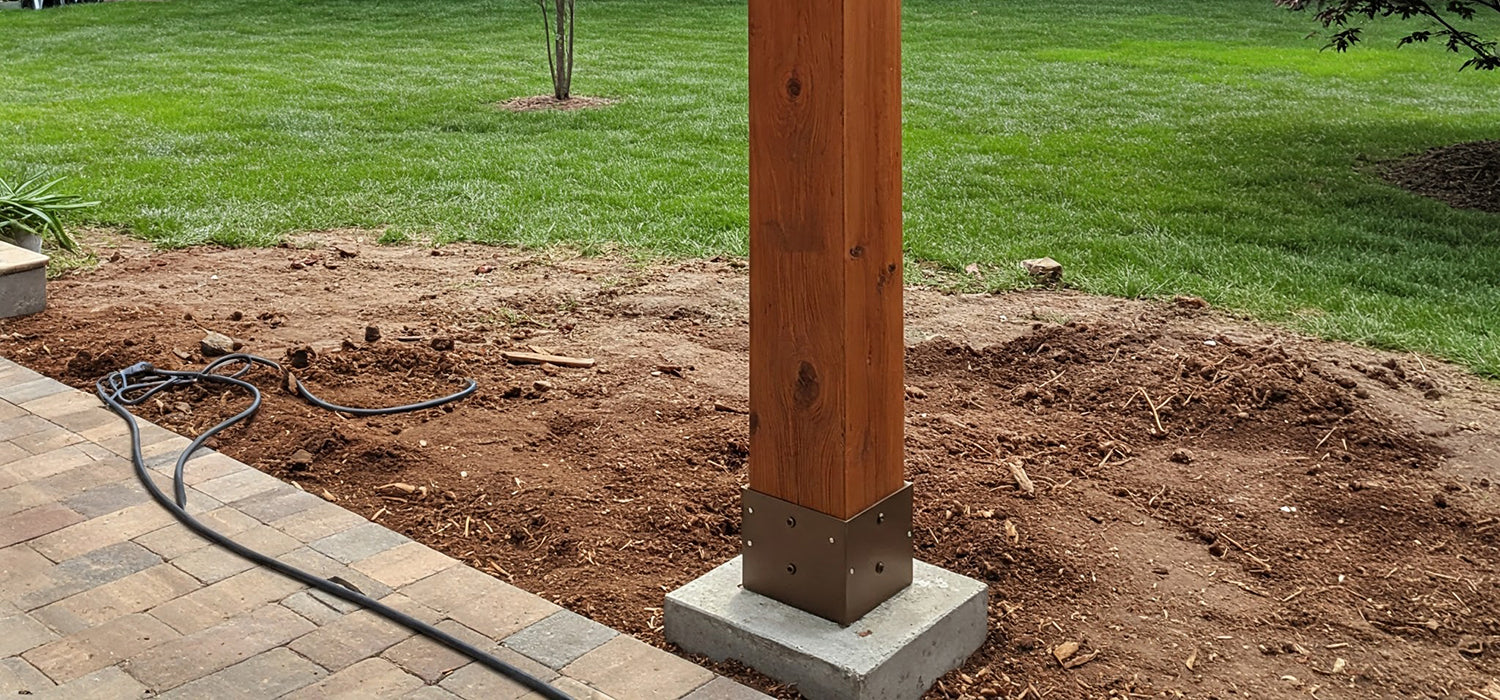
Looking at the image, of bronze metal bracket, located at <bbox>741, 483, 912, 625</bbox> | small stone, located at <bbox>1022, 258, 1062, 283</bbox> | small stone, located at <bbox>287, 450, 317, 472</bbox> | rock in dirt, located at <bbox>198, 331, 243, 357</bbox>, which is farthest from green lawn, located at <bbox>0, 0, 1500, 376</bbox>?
bronze metal bracket, located at <bbox>741, 483, 912, 625</bbox>

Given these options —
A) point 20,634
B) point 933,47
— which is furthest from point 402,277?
point 933,47

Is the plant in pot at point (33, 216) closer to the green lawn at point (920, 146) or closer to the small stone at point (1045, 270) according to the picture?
the green lawn at point (920, 146)

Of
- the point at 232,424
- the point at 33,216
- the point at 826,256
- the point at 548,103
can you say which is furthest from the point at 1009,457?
the point at 548,103

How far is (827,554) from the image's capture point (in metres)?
2.50

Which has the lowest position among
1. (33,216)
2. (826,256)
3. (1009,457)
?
(1009,457)

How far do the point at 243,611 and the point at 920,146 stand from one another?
22.3 feet

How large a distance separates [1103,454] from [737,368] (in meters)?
1.31

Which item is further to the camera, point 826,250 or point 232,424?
point 232,424

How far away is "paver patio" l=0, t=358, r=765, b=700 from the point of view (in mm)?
2508

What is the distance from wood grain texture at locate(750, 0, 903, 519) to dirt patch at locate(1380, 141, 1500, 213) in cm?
596

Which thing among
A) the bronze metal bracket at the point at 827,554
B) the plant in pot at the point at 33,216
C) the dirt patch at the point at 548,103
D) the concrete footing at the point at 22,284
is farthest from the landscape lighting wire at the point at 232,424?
the dirt patch at the point at 548,103

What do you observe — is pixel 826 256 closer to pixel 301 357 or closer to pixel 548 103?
pixel 301 357

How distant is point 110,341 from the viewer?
473 cm

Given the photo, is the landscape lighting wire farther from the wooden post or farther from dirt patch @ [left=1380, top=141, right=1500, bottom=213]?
dirt patch @ [left=1380, top=141, right=1500, bottom=213]
